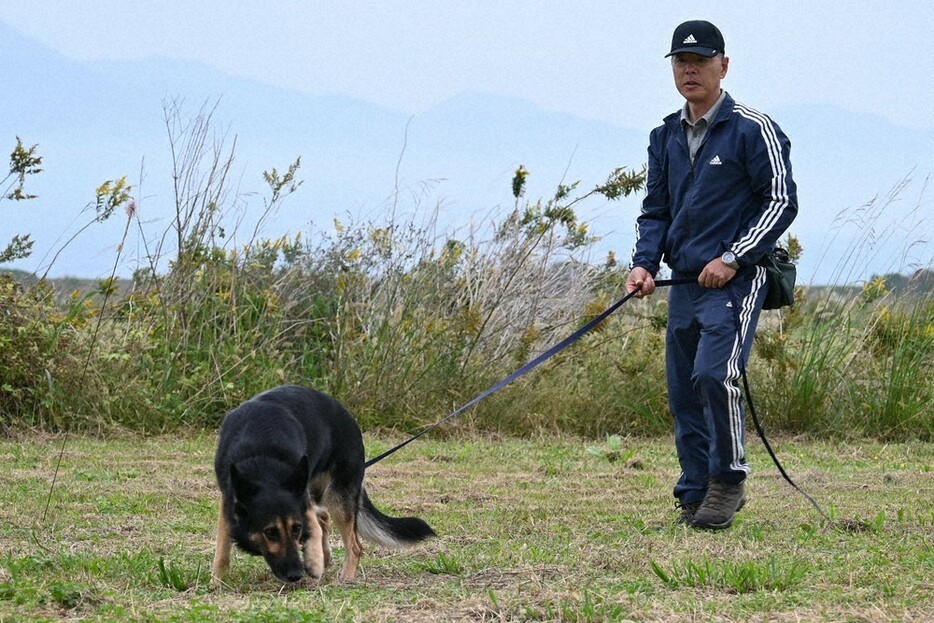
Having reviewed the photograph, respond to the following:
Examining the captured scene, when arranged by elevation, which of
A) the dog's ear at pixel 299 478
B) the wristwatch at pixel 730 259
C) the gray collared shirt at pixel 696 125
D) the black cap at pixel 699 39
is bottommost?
the dog's ear at pixel 299 478

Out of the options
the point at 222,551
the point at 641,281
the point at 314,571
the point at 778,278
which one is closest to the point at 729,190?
the point at 778,278

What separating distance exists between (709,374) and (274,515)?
7.30 ft

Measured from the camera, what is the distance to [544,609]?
3.82m

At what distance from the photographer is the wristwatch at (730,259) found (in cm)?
548

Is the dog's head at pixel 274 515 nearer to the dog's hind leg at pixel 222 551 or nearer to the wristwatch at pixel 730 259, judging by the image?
the dog's hind leg at pixel 222 551

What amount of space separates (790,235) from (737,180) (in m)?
5.41

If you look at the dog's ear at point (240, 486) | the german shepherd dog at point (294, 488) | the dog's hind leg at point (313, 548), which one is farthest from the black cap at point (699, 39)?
the dog's ear at point (240, 486)

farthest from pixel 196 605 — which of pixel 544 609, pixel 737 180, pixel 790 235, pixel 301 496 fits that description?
pixel 790 235

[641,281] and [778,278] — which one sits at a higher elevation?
[778,278]

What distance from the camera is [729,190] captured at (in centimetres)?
566

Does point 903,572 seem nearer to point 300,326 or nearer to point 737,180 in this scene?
point 737,180

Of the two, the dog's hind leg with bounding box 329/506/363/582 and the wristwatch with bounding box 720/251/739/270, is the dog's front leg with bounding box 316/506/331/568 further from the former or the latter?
the wristwatch with bounding box 720/251/739/270

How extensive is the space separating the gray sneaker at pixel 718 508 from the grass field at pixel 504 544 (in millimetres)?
75

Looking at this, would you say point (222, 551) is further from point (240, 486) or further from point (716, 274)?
point (716, 274)
